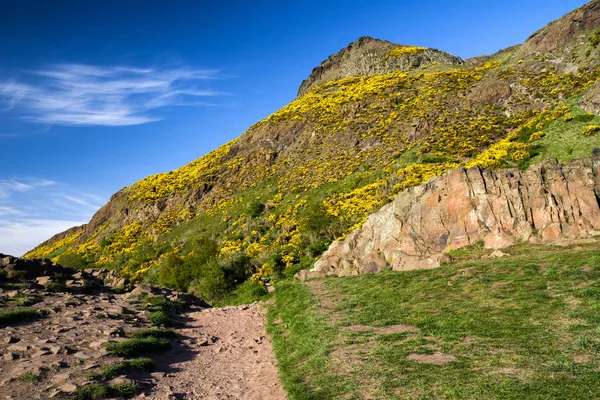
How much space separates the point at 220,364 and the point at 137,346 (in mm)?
3486

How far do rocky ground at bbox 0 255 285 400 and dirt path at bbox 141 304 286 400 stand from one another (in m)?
0.04

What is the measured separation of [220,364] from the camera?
1395cm

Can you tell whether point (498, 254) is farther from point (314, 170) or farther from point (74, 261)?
point (74, 261)

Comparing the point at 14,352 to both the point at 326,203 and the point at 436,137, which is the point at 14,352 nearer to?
the point at 326,203

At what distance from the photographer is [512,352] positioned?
32.8ft

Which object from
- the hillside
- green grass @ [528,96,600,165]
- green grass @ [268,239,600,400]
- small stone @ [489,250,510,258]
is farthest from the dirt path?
green grass @ [528,96,600,165]

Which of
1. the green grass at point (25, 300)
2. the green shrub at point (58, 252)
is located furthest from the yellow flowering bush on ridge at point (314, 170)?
the green grass at point (25, 300)

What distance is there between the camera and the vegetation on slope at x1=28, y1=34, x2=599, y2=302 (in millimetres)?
39062

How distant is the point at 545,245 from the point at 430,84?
55308mm

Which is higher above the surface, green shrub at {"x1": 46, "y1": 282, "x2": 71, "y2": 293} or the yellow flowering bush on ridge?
the yellow flowering bush on ridge

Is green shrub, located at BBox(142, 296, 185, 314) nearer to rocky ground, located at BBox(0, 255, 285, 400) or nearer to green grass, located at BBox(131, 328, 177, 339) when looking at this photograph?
rocky ground, located at BBox(0, 255, 285, 400)

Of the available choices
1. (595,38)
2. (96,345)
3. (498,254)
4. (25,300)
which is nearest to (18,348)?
(96,345)

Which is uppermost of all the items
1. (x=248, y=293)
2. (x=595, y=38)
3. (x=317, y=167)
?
(x=595, y=38)

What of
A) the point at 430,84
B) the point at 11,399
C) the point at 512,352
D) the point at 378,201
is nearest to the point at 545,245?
the point at 512,352
